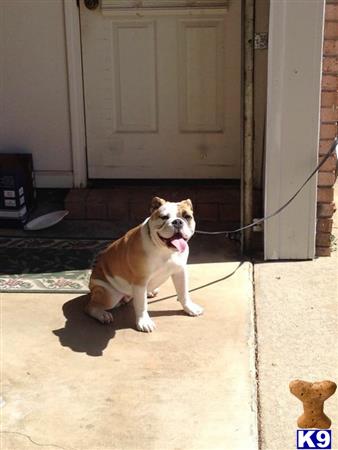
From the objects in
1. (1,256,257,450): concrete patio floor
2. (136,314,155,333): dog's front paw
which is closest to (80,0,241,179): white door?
(1,256,257,450): concrete patio floor

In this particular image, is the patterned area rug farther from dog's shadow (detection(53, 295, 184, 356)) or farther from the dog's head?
the dog's head

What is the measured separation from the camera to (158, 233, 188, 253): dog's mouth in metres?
3.73

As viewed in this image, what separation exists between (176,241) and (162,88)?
2.48 metres

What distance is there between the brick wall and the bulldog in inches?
45.6

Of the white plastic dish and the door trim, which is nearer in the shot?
the white plastic dish

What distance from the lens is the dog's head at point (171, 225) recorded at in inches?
146

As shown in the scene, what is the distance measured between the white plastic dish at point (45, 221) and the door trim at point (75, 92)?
17.3 inches

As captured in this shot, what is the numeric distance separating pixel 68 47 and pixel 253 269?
7.57 ft

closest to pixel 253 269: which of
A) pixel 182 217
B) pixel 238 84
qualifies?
pixel 182 217

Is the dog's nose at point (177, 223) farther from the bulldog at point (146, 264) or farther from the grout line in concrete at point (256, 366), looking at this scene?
the grout line in concrete at point (256, 366)

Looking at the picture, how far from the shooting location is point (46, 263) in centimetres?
499

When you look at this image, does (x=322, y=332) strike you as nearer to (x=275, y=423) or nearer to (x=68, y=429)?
(x=275, y=423)

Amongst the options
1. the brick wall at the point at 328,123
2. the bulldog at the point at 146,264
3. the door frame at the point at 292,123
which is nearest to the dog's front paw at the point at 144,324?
the bulldog at the point at 146,264

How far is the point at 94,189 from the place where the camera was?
6.05 meters
